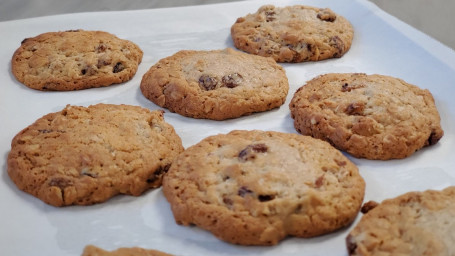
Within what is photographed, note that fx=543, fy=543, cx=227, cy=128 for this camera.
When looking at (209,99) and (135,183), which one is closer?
(135,183)

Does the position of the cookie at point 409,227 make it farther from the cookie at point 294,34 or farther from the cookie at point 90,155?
the cookie at point 294,34

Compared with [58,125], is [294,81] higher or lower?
lower

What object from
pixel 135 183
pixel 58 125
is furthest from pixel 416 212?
pixel 58 125

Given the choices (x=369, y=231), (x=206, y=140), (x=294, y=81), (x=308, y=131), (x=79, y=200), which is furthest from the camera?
(x=294, y=81)

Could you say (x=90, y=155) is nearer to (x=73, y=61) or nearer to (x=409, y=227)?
(x=73, y=61)

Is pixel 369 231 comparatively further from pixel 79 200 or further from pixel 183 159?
pixel 79 200
